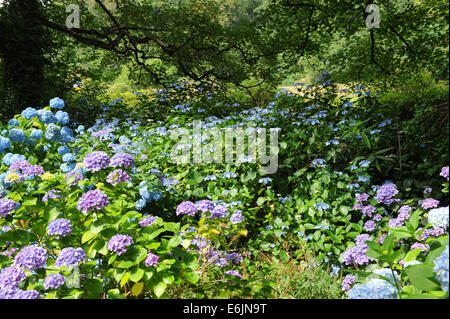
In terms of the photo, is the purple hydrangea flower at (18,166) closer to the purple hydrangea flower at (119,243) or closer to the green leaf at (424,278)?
the purple hydrangea flower at (119,243)

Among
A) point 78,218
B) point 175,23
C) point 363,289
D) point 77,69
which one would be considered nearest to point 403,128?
point 363,289

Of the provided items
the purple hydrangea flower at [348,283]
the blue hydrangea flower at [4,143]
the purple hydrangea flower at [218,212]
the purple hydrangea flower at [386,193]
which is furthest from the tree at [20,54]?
the purple hydrangea flower at [348,283]

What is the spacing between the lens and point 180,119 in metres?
4.77

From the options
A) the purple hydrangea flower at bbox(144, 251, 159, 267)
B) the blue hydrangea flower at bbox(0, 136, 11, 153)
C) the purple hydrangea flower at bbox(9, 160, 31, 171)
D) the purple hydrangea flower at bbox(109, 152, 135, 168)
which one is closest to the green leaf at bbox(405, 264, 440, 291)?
the purple hydrangea flower at bbox(144, 251, 159, 267)

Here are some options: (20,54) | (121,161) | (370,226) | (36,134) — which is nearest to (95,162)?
(121,161)

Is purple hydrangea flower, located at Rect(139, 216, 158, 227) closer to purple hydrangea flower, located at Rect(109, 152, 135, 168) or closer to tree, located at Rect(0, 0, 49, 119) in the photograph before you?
purple hydrangea flower, located at Rect(109, 152, 135, 168)

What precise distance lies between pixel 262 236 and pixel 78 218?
1.54 m

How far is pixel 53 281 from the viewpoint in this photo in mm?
1354

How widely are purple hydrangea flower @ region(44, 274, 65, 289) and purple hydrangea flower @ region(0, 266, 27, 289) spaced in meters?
0.12

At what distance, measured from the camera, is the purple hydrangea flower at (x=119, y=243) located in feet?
4.78

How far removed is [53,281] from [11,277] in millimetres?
168

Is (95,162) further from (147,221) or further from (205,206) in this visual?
(205,206)

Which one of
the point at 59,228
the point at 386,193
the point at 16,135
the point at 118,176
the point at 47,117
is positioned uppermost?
the point at 47,117

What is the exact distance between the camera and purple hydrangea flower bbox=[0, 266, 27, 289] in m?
1.35
